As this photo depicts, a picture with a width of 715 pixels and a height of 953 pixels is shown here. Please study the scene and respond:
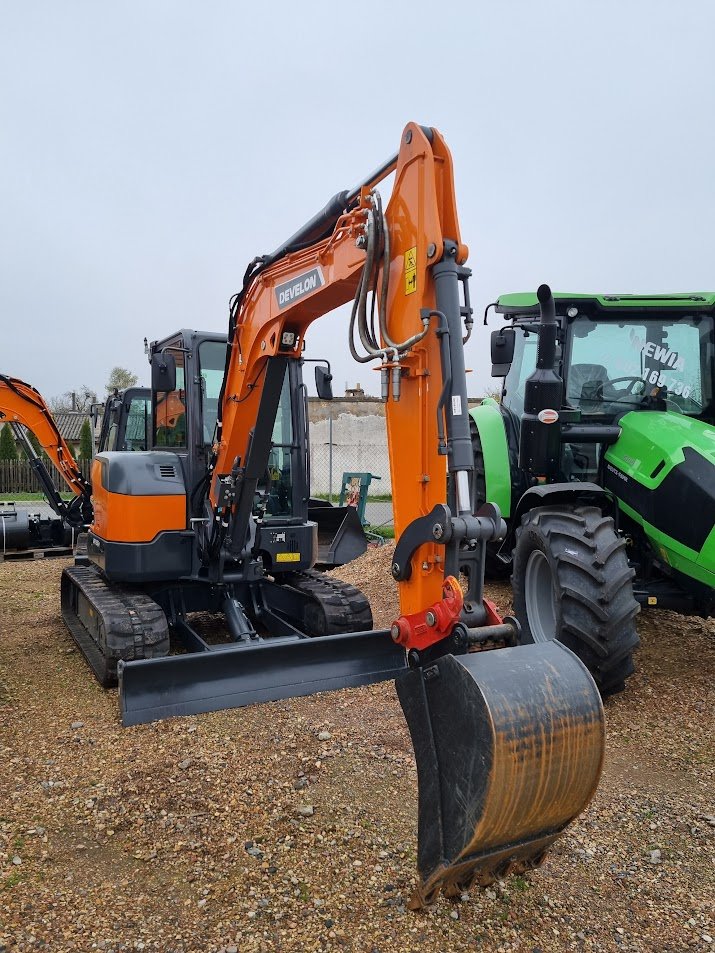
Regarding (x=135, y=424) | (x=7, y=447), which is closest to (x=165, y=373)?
(x=135, y=424)

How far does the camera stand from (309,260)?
4.38m

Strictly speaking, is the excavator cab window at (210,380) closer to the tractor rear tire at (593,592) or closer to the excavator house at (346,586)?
the excavator house at (346,586)

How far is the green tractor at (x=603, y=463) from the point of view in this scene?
466 cm

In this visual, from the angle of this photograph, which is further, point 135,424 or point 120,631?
point 135,424

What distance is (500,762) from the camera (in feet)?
8.24

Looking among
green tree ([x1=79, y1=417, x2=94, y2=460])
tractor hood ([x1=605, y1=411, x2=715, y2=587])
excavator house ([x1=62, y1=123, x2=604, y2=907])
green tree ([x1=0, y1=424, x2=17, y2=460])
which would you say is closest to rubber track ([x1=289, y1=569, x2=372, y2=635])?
excavator house ([x1=62, y1=123, x2=604, y2=907])

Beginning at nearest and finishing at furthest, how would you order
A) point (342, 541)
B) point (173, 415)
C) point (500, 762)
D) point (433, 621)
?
1. point (500, 762)
2. point (433, 621)
3. point (173, 415)
4. point (342, 541)

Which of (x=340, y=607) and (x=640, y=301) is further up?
(x=640, y=301)

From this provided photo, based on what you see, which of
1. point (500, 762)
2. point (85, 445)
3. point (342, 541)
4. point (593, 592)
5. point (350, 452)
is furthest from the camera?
point (85, 445)

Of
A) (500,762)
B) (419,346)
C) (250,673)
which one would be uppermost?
(419,346)

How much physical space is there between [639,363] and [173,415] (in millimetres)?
3843

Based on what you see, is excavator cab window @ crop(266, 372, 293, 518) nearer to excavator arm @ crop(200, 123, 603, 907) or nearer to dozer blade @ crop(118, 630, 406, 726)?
dozer blade @ crop(118, 630, 406, 726)

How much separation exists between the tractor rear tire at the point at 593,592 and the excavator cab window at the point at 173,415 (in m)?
2.98

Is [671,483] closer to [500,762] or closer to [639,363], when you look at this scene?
[639,363]
